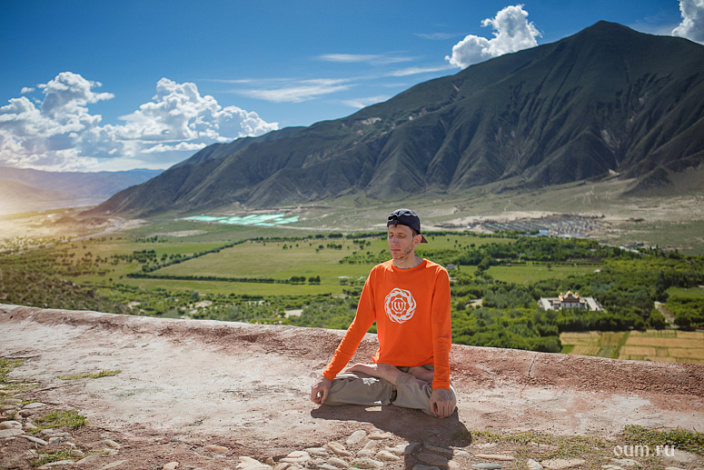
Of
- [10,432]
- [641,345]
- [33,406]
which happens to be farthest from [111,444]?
[641,345]

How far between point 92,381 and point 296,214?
11988 cm

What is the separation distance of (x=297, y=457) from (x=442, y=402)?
3.91 ft

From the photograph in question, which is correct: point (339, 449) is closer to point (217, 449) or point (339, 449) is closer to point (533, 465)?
point (217, 449)

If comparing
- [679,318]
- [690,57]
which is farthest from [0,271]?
[690,57]

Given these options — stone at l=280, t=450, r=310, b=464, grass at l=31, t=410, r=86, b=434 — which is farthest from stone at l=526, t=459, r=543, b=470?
grass at l=31, t=410, r=86, b=434

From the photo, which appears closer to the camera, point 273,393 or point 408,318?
point 408,318

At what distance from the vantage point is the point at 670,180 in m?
87.2

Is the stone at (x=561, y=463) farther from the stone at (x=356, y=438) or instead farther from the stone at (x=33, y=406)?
the stone at (x=33, y=406)

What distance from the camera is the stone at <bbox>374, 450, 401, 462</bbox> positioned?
10.2ft

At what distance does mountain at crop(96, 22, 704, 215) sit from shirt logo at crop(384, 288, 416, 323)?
121 meters

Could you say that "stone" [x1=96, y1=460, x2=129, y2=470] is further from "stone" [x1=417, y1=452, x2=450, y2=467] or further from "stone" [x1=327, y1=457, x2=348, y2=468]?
"stone" [x1=417, y1=452, x2=450, y2=467]

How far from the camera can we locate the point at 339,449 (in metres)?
3.23

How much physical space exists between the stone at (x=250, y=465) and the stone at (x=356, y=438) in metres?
0.63

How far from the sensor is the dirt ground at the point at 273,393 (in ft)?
11.4
